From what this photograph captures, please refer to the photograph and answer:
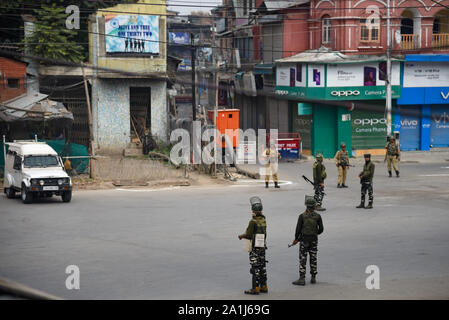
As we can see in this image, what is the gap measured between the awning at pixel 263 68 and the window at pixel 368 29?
602 cm

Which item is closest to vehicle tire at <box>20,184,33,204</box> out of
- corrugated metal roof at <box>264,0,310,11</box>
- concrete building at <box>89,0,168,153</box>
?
concrete building at <box>89,0,168,153</box>

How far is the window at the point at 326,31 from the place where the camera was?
121 feet

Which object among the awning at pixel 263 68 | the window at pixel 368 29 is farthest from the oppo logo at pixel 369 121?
the awning at pixel 263 68

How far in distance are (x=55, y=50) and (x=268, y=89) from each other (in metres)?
13.3

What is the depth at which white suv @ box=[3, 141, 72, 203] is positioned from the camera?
70.8 feet

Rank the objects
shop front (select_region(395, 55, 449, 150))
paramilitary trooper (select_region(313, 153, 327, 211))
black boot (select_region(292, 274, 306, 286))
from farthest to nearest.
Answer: shop front (select_region(395, 55, 449, 150)), paramilitary trooper (select_region(313, 153, 327, 211)), black boot (select_region(292, 274, 306, 286))

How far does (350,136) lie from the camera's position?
3681 centimetres

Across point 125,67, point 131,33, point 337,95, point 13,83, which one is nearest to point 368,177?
point 337,95

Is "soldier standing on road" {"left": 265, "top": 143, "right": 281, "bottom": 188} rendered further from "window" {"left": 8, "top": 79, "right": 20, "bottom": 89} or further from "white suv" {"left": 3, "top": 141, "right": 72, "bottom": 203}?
"window" {"left": 8, "top": 79, "right": 20, "bottom": 89}

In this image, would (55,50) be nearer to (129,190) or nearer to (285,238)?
(129,190)

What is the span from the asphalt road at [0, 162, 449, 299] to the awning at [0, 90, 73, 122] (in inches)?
287

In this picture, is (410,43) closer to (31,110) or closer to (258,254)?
(31,110)

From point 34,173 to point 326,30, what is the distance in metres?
20.7
